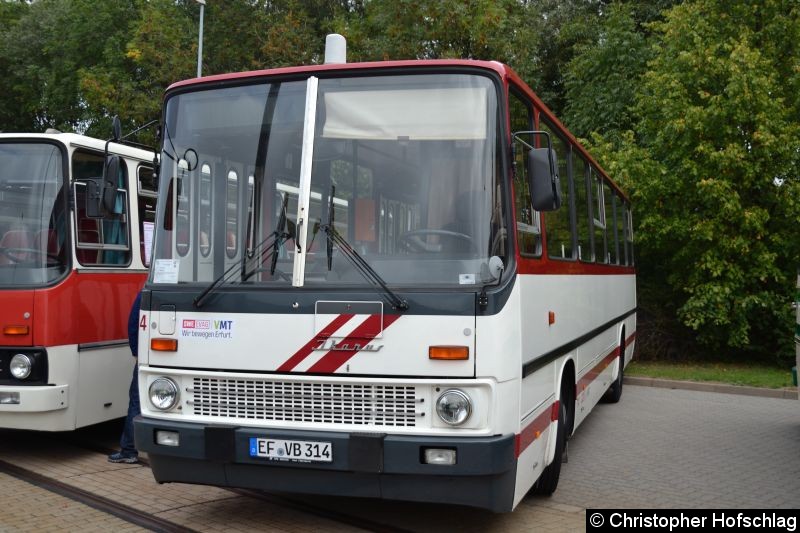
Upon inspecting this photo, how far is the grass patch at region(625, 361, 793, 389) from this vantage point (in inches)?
558

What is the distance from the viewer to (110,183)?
625 cm

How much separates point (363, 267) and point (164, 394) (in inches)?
60.6

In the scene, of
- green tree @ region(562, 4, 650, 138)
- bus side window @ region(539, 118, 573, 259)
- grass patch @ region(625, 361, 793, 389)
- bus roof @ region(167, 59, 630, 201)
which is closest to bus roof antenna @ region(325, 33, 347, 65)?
bus roof @ region(167, 59, 630, 201)

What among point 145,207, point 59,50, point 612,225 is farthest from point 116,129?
point 59,50

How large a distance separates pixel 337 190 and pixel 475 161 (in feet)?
2.84

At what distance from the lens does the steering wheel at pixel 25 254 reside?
25.1 ft

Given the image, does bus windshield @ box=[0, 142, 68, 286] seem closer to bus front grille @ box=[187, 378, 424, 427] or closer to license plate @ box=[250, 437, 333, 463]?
bus front grille @ box=[187, 378, 424, 427]

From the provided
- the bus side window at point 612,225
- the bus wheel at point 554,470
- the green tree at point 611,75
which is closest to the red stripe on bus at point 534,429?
the bus wheel at point 554,470

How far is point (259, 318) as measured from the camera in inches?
209

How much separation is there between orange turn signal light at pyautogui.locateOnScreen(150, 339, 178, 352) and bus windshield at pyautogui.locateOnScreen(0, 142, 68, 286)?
251 centimetres

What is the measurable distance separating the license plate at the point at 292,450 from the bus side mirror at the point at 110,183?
2.14 m

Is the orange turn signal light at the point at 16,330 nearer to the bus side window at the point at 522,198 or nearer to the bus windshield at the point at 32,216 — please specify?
the bus windshield at the point at 32,216

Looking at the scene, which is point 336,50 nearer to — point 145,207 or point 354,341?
point 354,341

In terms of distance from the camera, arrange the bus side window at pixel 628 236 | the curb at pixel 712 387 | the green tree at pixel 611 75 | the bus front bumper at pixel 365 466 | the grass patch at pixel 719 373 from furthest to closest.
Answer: the green tree at pixel 611 75, the grass patch at pixel 719 373, the bus side window at pixel 628 236, the curb at pixel 712 387, the bus front bumper at pixel 365 466
